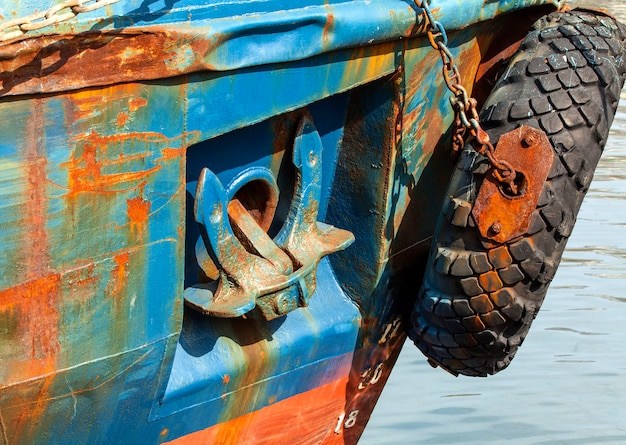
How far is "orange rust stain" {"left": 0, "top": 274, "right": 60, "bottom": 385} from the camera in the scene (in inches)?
86.8

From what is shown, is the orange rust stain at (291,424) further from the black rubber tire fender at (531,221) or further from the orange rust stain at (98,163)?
the orange rust stain at (98,163)

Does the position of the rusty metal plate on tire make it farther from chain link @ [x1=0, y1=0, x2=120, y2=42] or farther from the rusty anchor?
chain link @ [x1=0, y1=0, x2=120, y2=42]

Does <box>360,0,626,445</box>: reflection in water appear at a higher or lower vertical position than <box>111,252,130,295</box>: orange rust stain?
lower

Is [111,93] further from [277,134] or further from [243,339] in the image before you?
[243,339]

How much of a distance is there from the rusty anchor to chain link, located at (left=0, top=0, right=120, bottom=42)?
55cm

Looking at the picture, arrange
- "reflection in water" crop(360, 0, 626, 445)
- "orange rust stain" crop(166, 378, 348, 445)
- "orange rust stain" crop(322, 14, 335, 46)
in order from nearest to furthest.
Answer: "orange rust stain" crop(322, 14, 335, 46) < "orange rust stain" crop(166, 378, 348, 445) < "reflection in water" crop(360, 0, 626, 445)

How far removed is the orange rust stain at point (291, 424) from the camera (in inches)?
116

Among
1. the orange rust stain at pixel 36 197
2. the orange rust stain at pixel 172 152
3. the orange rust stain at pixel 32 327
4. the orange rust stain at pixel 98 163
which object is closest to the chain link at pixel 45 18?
the orange rust stain at pixel 36 197

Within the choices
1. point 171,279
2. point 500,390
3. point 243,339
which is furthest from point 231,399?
point 500,390

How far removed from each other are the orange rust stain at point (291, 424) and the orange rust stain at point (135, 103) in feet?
3.08

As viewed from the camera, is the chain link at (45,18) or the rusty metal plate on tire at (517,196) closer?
the chain link at (45,18)

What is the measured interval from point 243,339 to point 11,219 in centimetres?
85

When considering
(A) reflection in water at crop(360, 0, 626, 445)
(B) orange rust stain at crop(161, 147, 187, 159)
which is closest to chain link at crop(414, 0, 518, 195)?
(B) orange rust stain at crop(161, 147, 187, 159)

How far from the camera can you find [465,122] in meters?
2.82
